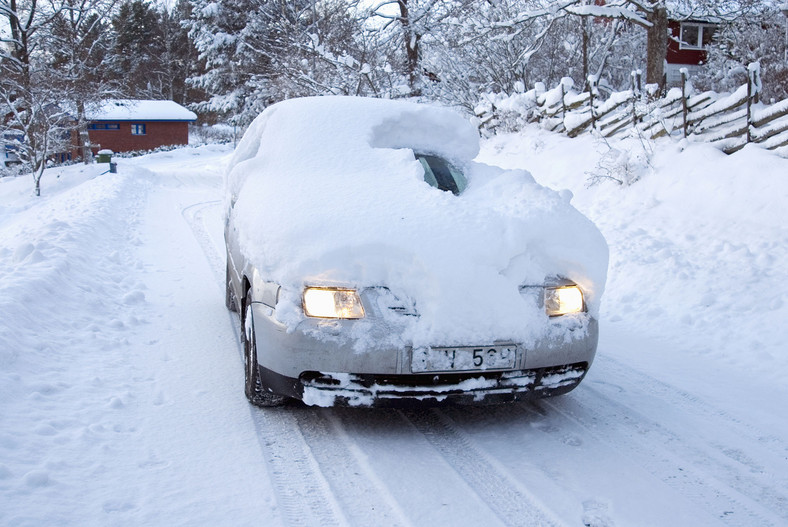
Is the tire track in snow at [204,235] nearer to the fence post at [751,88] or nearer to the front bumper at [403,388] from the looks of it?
the front bumper at [403,388]

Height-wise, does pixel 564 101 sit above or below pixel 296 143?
above

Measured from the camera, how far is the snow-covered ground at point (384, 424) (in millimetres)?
2875

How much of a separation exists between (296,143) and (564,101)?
10.4m

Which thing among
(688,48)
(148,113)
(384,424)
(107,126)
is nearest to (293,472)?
(384,424)

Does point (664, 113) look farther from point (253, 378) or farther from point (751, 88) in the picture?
point (253, 378)

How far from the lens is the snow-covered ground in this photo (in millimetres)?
2875

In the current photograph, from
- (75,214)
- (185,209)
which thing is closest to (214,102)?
(185,209)

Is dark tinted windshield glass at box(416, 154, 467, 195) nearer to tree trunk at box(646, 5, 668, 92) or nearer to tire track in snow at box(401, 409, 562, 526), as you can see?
tire track in snow at box(401, 409, 562, 526)

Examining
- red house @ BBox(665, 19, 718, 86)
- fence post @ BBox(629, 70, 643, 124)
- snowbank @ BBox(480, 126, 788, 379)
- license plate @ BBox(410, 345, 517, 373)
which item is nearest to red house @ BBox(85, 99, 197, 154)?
red house @ BBox(665, 19, 718, 86)

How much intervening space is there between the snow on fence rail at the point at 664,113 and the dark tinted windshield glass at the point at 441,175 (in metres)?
5.58

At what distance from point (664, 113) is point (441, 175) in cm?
718

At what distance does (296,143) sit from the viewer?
15.4 feet

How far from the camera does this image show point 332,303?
335 cm

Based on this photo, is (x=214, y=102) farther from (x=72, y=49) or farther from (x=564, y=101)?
(x=564, y=101)
